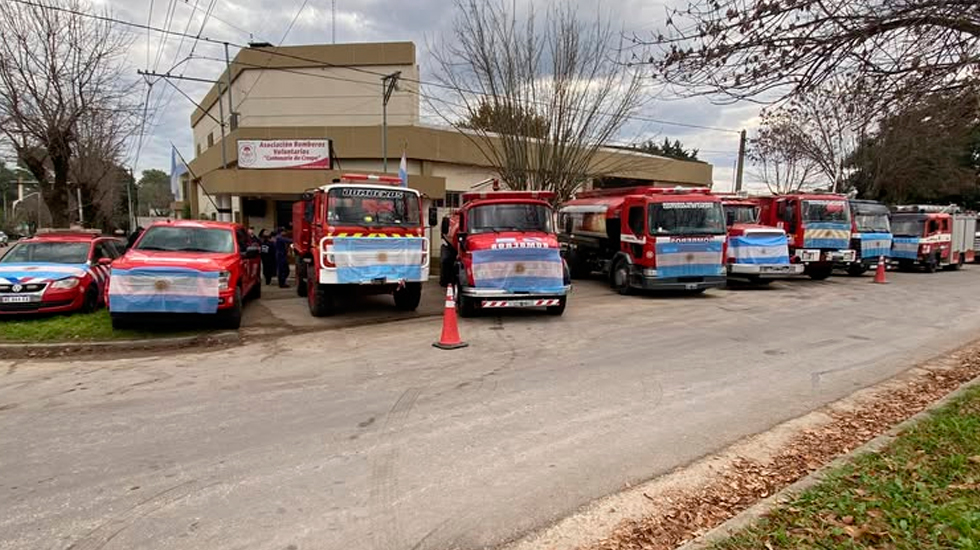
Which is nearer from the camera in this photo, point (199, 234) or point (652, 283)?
point (199, 234)

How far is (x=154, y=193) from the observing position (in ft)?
347

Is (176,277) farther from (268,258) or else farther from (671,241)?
(671,241)

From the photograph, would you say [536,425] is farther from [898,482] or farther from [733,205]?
[733,205]

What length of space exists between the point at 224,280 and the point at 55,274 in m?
3.32

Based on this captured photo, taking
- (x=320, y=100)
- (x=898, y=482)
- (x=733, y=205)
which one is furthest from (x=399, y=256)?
(x=320, y=100)

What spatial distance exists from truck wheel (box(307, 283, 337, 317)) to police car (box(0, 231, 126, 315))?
398 centimetres

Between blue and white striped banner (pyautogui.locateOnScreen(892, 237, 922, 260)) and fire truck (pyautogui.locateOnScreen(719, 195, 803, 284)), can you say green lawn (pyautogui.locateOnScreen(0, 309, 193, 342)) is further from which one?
blue and white striped banner (pyautogui.locateOnScreen(892, 237, 922, 260))

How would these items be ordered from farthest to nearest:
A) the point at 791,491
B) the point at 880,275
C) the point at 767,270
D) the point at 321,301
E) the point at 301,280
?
the point at 880,275 < the point at 767,270 < the point at 301,280 < the point at 321,301 < the point at 791,491

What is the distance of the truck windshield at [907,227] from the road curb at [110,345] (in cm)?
2526

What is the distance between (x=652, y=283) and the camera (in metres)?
14.5

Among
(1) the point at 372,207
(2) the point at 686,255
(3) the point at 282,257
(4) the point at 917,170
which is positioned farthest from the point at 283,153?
(4) the point at 917,170

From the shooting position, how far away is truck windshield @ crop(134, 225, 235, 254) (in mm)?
10211

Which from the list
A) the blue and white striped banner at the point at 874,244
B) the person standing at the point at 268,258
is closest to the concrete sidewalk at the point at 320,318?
the person standing at the point at 268,258

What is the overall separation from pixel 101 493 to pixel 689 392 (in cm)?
539
